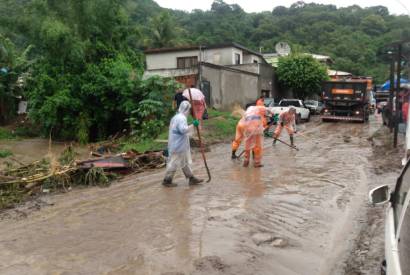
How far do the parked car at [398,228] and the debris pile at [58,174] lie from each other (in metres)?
6.76

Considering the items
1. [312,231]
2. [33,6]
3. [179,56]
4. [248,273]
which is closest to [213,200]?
[312,231]

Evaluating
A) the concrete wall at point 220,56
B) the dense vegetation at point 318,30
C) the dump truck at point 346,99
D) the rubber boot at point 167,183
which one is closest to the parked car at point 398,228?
the rubber boot at point 167,183

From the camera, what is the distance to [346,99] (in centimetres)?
2603

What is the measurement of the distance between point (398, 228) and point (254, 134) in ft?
28.1

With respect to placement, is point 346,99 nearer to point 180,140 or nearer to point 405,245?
point 180,140

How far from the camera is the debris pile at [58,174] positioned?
935 centimetres

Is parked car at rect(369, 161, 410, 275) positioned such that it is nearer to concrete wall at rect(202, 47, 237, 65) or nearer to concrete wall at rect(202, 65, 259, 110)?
concrete wall at rect(202, 65, 259, 110)

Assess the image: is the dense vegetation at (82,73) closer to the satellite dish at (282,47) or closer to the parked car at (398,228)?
the parked car at (398,228)

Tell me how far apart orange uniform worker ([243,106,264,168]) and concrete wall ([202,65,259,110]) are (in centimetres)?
1481

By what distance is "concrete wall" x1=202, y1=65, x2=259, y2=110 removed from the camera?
27.2 metres

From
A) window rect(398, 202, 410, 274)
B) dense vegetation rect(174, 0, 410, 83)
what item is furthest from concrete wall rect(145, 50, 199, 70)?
window rect(398, 202, 410, 274)

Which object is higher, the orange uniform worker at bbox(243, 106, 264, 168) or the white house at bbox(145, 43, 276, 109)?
the white house at bbox(145, 43, 276, 109)

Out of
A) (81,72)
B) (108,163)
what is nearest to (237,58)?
(81,72)

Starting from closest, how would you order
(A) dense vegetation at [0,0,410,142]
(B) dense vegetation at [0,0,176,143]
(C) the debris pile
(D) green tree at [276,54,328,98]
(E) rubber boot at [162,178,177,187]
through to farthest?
(C) the debris pile → (E) rubber boot at [162,178,177,187] → (A) dense vegetation at [0,0,410,142] → (B) dense vegetation at [0,0,176,143] → (D) green tree at [276,54,328,98]
